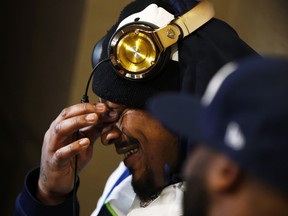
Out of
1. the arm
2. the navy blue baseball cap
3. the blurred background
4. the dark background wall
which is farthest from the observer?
the dark background wall

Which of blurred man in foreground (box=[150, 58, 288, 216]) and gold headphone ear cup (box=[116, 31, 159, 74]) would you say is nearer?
blurred man in foreground (box=[150, 58, 288, 216])

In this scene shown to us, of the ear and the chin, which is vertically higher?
the ear

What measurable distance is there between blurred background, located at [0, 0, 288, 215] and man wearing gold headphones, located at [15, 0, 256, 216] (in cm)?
53


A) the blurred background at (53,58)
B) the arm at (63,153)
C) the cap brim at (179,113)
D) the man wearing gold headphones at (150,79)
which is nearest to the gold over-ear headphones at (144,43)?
the man wearing gold headphones at (150,79)

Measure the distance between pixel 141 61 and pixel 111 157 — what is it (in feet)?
2.71

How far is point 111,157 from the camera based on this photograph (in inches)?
69.2

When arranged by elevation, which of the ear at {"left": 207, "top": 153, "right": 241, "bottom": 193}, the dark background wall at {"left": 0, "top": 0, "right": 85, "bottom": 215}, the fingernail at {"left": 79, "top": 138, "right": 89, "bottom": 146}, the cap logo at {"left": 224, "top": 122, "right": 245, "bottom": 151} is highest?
the cap logo at {"left": 224, "top": 122, "right": 245, "bottom": 151}

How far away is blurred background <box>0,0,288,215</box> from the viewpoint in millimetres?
1571

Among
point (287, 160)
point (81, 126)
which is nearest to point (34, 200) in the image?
point (81, 126)

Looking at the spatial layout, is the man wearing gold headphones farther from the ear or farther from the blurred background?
the blurred background

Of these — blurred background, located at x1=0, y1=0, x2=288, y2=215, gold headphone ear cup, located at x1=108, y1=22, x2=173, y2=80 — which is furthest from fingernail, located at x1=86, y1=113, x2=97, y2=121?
blurred background, located at x1=0, y1=0, x2=288, y2=215

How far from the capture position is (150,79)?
99cm

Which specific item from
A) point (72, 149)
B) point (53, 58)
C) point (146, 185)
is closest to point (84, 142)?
point (72, 149)

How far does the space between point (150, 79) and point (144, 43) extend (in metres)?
0.07
